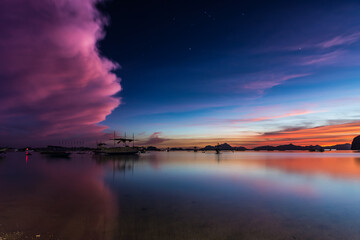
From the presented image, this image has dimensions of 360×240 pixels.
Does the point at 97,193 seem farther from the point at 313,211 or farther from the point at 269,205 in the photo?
the point at 313,211

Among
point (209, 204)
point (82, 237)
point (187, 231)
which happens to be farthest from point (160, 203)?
point (82, 237)

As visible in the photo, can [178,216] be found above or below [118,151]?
below

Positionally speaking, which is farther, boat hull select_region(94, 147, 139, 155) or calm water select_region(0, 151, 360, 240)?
boat hull select_region(94, 147, 139, 155)

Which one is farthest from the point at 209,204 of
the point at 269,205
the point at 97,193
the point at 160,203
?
the point at 97,193

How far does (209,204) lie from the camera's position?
16328mm

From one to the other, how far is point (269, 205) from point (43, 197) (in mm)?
20088

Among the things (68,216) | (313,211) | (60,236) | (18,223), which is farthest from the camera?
(313,211)

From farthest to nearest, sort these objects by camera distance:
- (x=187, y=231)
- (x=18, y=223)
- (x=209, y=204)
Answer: (x=209, y=204) < (x=18, y=223) < (x=187, y=231)

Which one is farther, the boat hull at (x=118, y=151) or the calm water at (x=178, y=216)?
the boat hull at (x=118, y=151)

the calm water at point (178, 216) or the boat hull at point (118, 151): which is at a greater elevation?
the boat hull at point (118, 151)

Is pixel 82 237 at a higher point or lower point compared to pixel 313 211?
higher

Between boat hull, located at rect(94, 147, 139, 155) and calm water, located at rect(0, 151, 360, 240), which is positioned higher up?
boat hull, located at rect(94, 147, 139, 155)

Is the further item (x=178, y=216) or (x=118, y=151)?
(x=118, y=151)

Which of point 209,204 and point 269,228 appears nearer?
point 269,228
